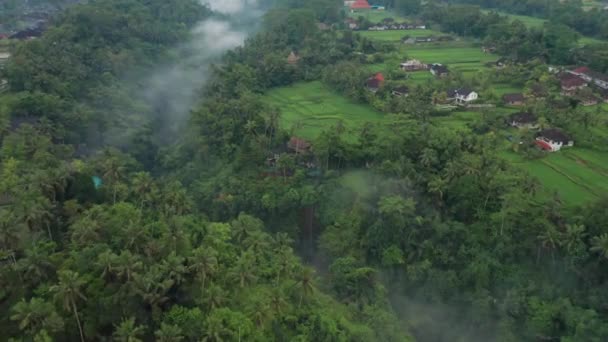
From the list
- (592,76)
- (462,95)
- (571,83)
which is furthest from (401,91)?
(592,76)

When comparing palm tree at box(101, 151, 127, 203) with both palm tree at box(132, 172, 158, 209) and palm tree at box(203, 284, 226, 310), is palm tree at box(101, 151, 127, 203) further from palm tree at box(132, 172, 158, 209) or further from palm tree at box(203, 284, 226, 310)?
palm tree at box(203, 284, 226, 310)

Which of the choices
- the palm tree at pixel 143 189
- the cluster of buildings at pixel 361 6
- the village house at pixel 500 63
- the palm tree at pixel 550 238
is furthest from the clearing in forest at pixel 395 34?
the palm tree at pixel 143 189

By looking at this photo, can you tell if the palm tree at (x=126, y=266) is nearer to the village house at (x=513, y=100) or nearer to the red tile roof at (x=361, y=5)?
the village house at (x=513, y=100)

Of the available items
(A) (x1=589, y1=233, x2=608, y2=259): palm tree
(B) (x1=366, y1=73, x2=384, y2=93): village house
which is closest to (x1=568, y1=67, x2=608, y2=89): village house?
(B) (x1=366, y1=73, x2=384, y2=93): village house

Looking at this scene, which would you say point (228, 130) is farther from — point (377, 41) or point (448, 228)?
point (377, 41)

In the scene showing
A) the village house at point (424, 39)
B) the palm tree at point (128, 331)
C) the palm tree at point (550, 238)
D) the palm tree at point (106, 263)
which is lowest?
the palm tree at point (128, 331)

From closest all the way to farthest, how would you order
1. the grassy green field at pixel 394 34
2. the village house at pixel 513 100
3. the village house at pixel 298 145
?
the village house at pixel 298 145 < the village house at pixel 513 100 < the grassy green field at pixel 394 34

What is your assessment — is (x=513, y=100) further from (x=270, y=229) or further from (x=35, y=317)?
(x=35, y=317)
